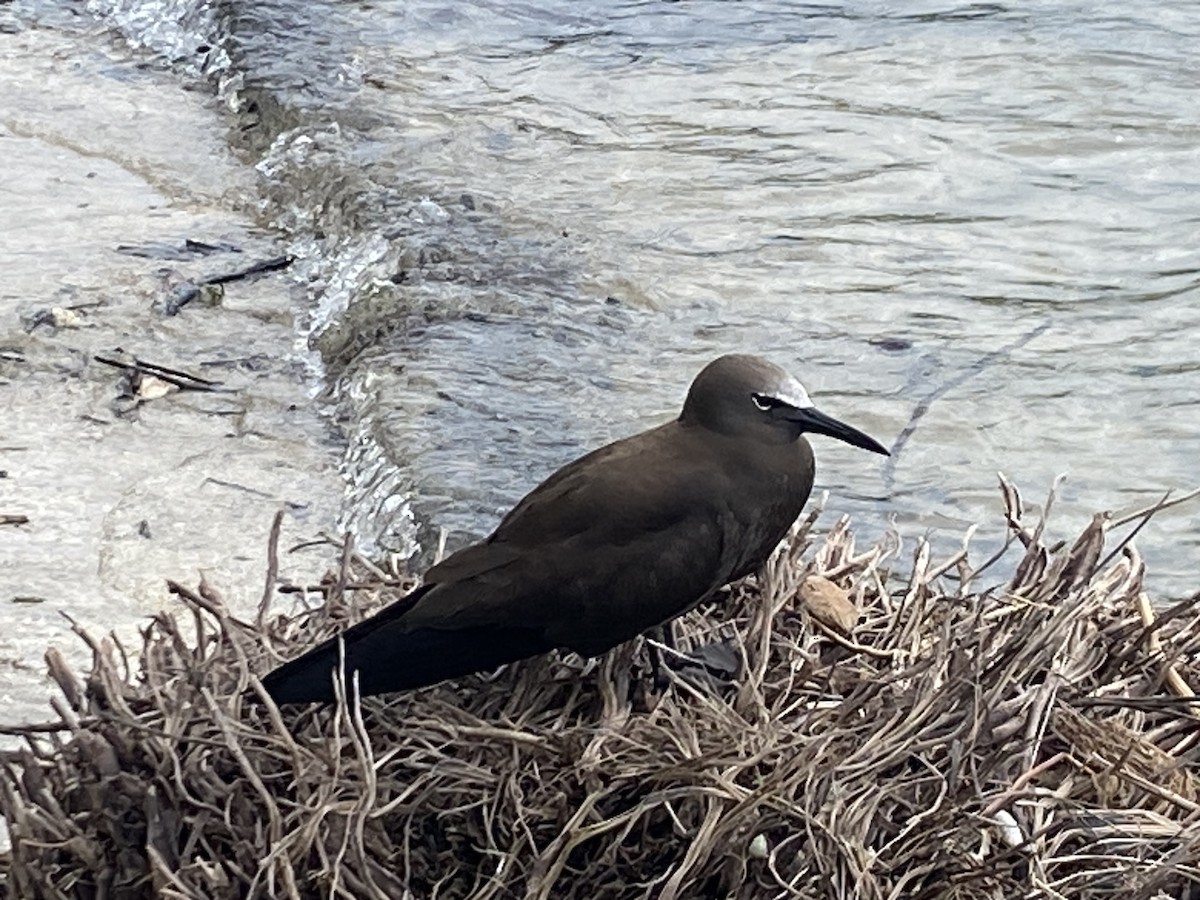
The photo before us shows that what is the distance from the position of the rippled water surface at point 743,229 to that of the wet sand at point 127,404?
0.44ft

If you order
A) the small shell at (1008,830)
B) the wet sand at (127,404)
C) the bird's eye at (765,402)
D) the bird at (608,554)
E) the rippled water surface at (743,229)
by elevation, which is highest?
the bird's eye at (765,402)

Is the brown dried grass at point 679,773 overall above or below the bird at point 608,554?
below

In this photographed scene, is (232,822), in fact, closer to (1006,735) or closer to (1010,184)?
(1006,735)

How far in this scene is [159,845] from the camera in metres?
2.80

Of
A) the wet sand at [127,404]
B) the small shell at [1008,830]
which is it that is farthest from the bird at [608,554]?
the wet sand at [127,404]

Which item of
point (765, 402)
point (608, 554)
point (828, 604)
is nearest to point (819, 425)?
point (765, 402)

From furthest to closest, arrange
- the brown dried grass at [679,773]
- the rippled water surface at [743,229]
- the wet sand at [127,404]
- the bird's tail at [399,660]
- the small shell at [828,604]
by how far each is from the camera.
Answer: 1. the rippled water surface at [743,229]
2. the wet sand at [127,404]
3. the small shell at [828,604]
4. the bird's tail at [399,660]
5. the brown dried grass at [679,773]

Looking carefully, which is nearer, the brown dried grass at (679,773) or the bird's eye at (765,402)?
the brown dried grass at (679,773)

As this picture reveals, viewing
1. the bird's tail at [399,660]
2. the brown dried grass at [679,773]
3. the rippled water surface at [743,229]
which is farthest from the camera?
the rippled water surface at [743,229]

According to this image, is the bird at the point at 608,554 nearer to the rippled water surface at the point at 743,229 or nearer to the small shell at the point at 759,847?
Answer: the small shell at the point at 759,847

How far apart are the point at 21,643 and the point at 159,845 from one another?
4.11 ft

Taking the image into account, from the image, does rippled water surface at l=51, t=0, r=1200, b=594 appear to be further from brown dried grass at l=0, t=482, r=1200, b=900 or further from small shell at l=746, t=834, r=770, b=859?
small shell at l=746, t=834, r=770, b=859

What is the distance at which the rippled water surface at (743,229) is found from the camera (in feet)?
14.8

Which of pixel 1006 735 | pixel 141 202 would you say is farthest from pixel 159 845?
pixel 141 202
